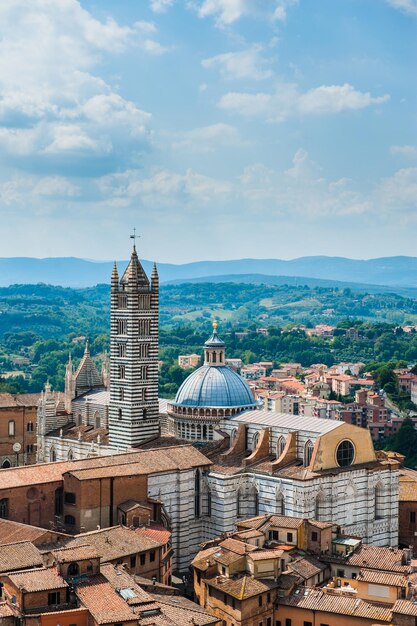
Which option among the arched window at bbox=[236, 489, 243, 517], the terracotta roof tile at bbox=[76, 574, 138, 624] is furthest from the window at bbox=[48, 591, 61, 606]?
the arched window at bbox=[236, 489, 243, 517]

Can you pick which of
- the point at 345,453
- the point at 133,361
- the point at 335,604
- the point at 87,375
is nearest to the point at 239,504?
the point at 345,453

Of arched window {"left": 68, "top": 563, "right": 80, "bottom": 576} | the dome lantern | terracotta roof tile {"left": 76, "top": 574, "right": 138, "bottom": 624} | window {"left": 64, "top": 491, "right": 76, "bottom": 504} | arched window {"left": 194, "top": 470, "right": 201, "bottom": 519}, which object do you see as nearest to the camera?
terracotta roof tile {"left": 76, "top": 574, "right": 138, "bottom": 624}

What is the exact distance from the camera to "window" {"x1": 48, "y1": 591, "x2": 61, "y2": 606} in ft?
112

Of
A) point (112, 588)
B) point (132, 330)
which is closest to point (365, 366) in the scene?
point (132, 330)

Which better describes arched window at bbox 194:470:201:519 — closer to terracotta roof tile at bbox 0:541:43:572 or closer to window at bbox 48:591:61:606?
terracotta roof tile at bbox 0:541:43:572

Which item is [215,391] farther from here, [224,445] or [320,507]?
[320,507]

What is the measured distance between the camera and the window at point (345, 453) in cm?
4841

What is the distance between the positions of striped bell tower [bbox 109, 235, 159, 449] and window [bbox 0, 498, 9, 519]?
40.8 feet

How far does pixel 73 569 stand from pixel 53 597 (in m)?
1.69

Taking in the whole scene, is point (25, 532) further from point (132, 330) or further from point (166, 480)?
point (132, 330)

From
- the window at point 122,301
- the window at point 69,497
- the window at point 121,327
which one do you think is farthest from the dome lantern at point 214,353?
the window at point 69,497

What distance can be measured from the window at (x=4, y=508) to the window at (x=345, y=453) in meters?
15.5

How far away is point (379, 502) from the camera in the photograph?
49750 mm

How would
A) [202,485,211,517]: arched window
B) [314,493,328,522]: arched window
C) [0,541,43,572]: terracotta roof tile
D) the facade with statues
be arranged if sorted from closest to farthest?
1. [0,541,43,572]: terracotta roof tile
2. [314,493,328,522]: arched window
3. the facade with statues
4. [202,485,211,517]: arched window
